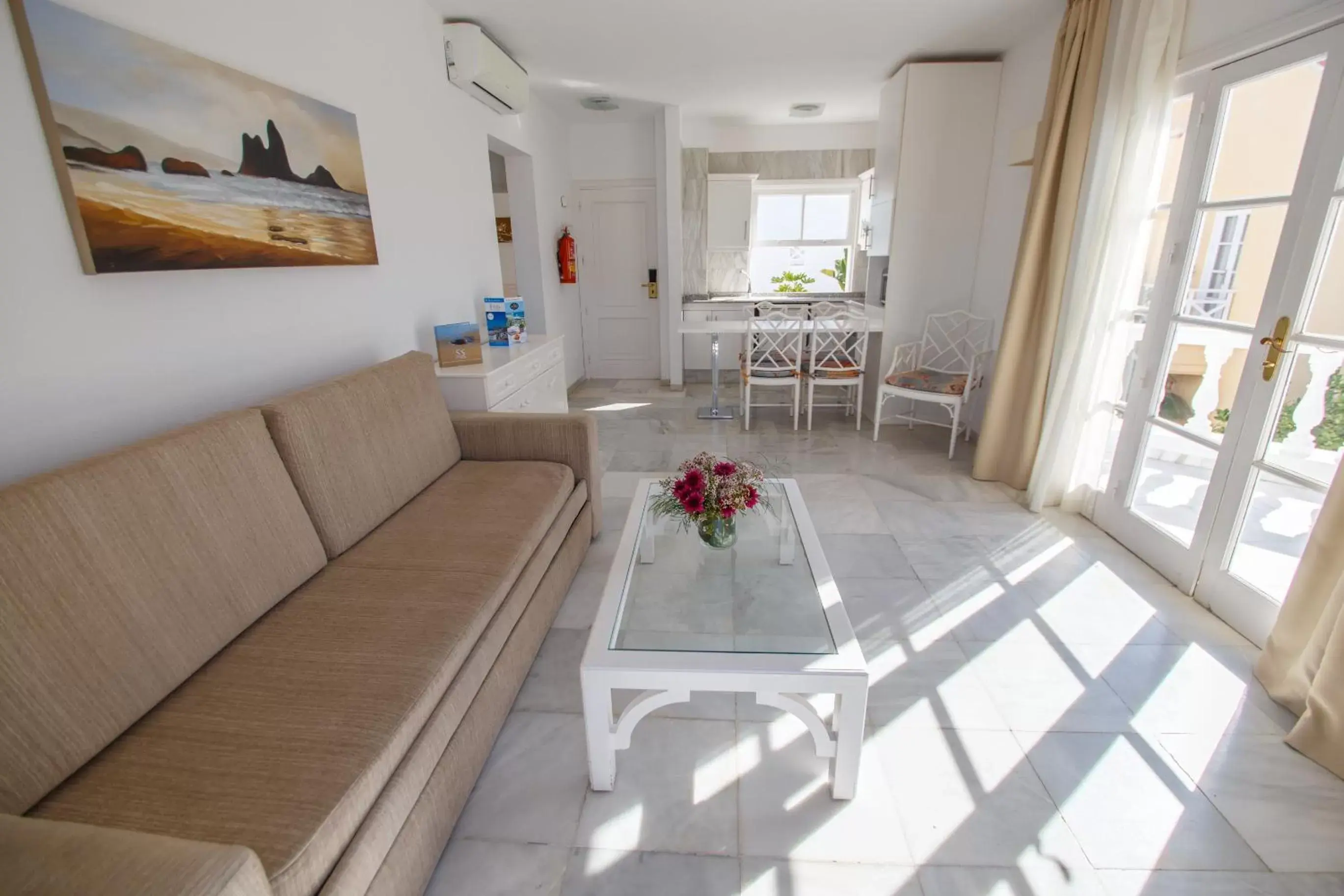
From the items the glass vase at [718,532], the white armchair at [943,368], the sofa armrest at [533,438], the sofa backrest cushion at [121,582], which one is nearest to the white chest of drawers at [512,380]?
the sofa armrest at [533,438]

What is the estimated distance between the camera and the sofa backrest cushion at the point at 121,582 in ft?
3.23

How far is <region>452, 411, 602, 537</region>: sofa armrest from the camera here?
2469 mm

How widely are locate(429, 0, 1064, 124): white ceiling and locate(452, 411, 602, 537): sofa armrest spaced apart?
6.70 ft

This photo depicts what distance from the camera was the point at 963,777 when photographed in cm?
153

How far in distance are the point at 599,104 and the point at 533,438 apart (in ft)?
11.8

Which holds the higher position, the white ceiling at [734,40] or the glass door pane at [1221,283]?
the white ceiling at [734,40]

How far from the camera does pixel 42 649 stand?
1007 mm

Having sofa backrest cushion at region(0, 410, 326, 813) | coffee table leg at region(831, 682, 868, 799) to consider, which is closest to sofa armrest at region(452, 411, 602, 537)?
sofa backrest cushion at region(0, 410, 326, 813)

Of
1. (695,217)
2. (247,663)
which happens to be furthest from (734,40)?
(247,663)

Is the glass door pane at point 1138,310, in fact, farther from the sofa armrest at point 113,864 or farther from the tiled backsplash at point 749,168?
the tiled backsplash at point 749,168

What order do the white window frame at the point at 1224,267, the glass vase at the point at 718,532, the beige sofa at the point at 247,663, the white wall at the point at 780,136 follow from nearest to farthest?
the beige sofa at the point at 247,663 < the glass vase at the point at 718,532 < the white window frame at the point at 1224,267 < the white wall at the point at 780,136

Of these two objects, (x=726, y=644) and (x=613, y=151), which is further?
(x=613, y=151)

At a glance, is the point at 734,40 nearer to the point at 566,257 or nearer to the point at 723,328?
the point at 723,328

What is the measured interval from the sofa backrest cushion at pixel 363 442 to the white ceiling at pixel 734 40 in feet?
6.65
